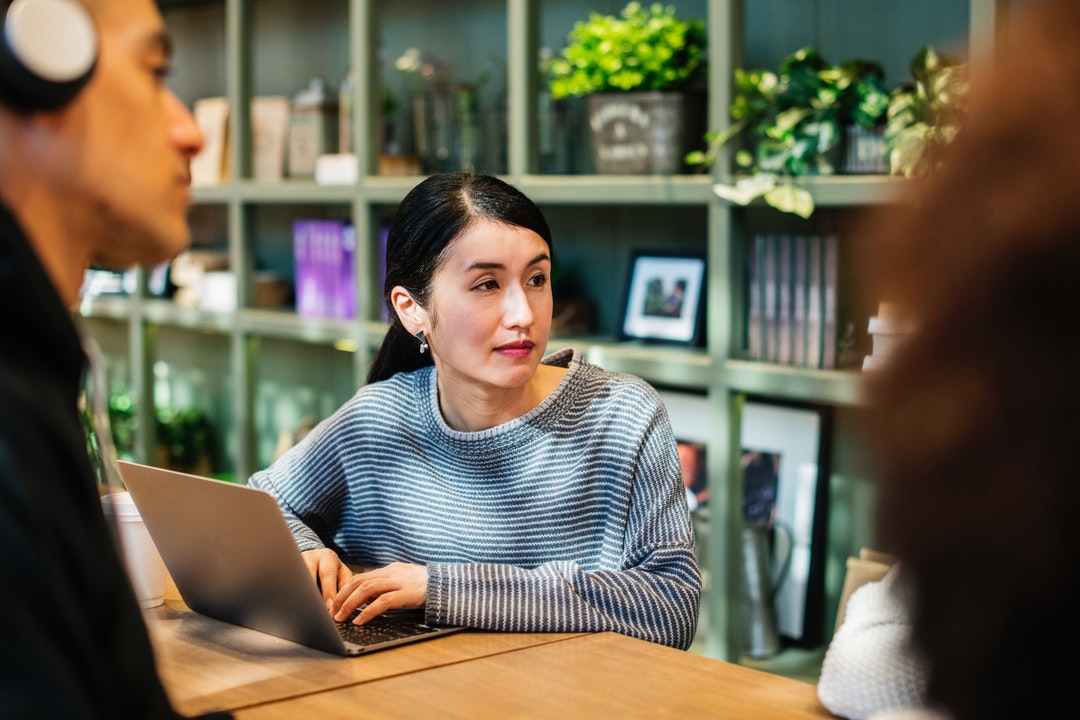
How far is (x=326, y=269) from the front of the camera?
12.2ft

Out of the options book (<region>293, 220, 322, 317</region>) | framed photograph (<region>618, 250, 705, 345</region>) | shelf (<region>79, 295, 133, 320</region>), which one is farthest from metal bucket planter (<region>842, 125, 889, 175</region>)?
shelf (<region>79, 295, 133, 320</region>)

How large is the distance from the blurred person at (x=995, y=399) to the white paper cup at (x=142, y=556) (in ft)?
4.12

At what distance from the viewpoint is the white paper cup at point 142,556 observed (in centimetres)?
159

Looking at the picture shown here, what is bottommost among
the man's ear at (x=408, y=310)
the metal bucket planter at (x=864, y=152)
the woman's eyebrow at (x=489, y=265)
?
the man's ear at (x=408, y=310)

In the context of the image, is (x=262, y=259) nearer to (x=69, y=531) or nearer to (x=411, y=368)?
(x=411, y=368)

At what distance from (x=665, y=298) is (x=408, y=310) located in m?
1.23

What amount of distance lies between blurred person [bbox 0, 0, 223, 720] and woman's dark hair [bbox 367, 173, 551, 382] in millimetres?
935

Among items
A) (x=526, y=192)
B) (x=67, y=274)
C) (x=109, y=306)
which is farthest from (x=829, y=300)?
(x=109, y=306)

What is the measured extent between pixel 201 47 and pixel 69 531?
4.31 meters

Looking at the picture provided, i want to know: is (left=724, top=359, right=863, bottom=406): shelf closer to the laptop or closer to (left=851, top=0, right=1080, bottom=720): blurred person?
the laptop

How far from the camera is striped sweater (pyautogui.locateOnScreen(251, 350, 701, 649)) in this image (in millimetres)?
1564

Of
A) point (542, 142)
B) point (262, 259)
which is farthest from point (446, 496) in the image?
point (262, 259)

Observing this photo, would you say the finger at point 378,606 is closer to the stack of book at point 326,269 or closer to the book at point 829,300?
the book at point 829,300

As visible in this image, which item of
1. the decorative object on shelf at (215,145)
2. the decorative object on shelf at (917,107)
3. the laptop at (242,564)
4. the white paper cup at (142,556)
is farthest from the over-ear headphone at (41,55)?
the decorative object on shelf at (215,145)
